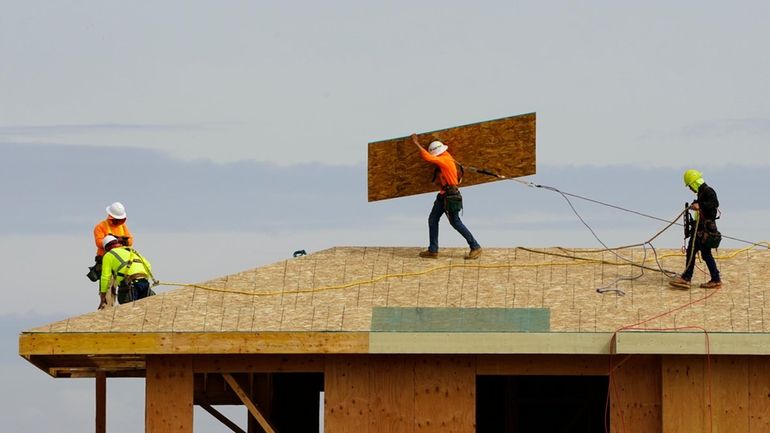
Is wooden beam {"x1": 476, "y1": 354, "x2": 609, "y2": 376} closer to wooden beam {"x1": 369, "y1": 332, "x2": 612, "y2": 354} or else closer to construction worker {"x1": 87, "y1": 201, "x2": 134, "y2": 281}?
wooden beam {"x1": 369, "y1": 332, "x2": 612, "y2": 354}

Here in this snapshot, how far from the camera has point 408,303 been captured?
72.3ft

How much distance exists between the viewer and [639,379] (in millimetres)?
21047

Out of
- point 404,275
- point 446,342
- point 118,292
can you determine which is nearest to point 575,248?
point 404,275

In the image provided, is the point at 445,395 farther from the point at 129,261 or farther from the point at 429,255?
the point at 129,261

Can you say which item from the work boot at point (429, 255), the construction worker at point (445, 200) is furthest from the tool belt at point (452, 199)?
the work boot at point (429, 255)

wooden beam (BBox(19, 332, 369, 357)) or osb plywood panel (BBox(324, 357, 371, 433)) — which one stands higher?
wooden beam (BBox(19, 332, 369, 357))

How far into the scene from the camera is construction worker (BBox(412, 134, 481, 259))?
24.0 meters

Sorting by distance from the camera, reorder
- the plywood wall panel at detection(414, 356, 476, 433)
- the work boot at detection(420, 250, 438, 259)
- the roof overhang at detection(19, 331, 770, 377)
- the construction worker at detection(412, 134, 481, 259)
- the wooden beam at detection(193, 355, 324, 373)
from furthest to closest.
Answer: the work boot at detection(420, 250, 438, 259), the construction worker at detection(412, 134, 481, 259), the wooden beam at detection(193, 355, 324, 373), the plywood wall panel at detection(414, 356, 476, 433), the roof overhang at detection(19, 331, 770, 377)

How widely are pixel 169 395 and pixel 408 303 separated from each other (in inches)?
142

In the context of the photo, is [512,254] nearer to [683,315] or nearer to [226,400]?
[683,315]

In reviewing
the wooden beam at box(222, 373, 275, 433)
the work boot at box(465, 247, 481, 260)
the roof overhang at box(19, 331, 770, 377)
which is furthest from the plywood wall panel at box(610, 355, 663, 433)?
the wooden beam at box(222, 373, 275, 433)

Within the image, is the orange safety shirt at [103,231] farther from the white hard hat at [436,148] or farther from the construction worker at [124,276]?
Result: the white hard hat at [436,148]

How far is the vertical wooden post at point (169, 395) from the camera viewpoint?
21.1 m

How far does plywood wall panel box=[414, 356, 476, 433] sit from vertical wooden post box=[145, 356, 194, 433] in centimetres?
312
